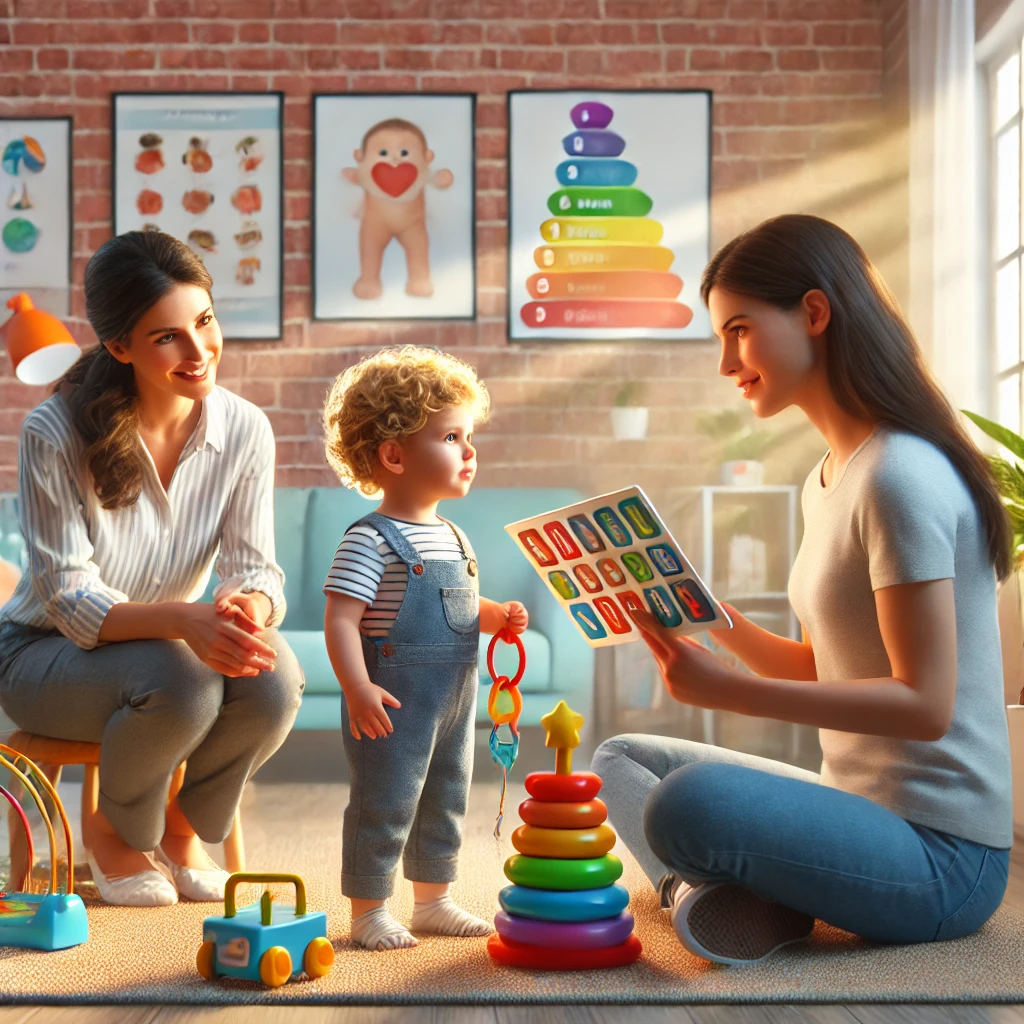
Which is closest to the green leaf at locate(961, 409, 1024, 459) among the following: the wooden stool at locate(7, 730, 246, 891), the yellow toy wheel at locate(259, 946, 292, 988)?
the wooden stool at locate(7, 730, 246, 891)

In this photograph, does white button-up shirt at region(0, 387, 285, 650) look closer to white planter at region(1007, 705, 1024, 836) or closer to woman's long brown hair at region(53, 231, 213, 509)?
woman's long brown hair at region(53, 231, 213, 509)

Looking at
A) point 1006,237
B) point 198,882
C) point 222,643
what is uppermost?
point 1006,237

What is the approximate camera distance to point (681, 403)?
4.02 meters

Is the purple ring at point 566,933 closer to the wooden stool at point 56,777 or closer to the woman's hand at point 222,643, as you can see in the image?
the woman's hand at point 222,643

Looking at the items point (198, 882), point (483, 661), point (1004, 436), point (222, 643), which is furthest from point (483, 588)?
point (222, 643)

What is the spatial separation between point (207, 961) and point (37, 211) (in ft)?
10.8

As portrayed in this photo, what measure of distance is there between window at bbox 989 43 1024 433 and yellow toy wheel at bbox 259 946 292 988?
2503 millimetres

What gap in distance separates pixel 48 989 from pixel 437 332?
298cm

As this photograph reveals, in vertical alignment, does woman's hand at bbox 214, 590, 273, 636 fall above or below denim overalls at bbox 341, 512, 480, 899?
above

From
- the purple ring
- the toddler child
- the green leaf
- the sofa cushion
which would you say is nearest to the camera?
the purple ring

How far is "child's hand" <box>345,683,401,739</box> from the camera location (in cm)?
144

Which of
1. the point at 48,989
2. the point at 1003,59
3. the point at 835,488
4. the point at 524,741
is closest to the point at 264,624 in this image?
the point at 48,989

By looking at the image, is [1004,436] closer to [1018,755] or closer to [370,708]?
[1018,755]

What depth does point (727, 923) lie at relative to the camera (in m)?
1.39
